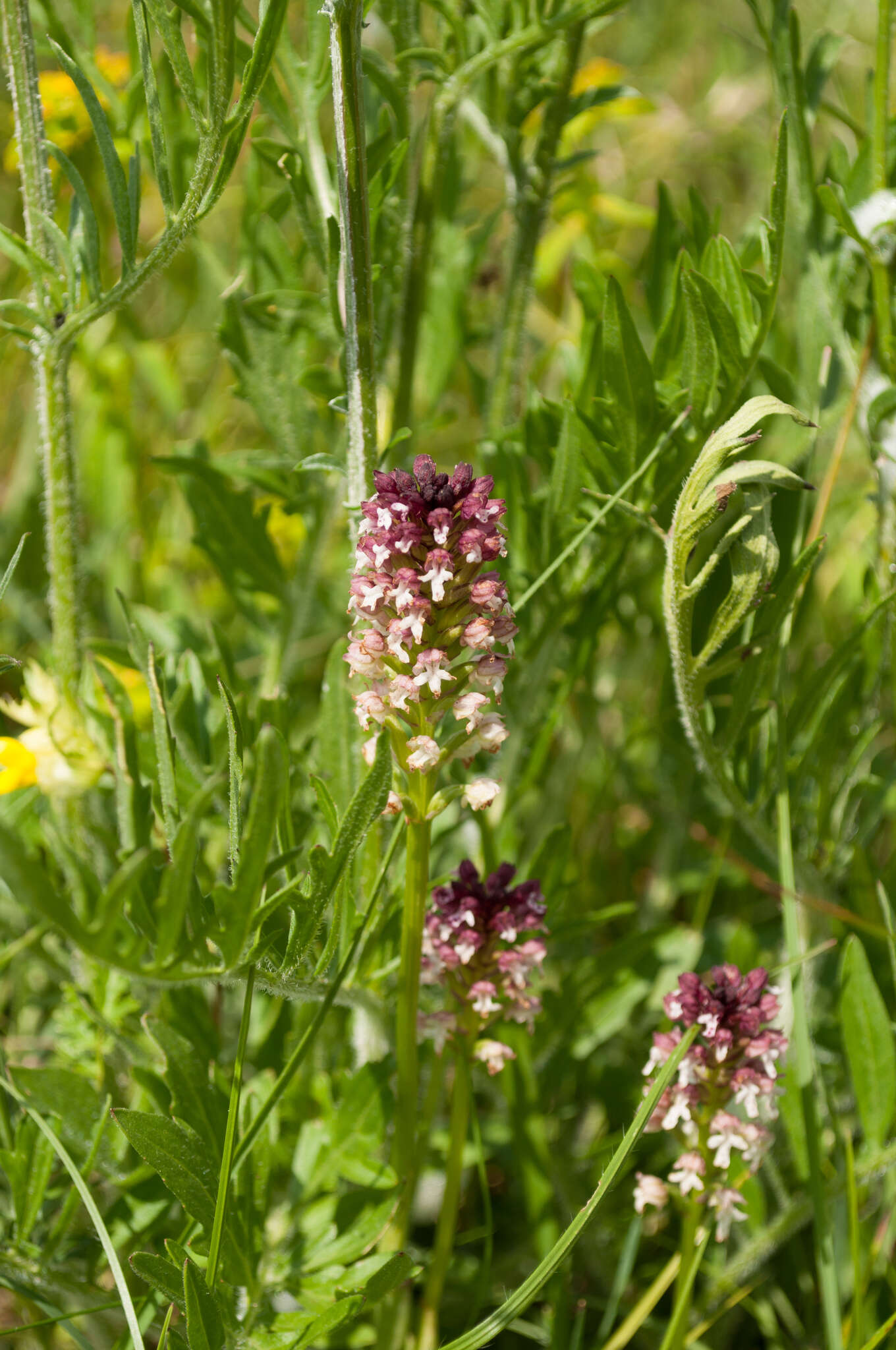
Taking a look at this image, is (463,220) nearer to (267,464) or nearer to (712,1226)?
(267,464)

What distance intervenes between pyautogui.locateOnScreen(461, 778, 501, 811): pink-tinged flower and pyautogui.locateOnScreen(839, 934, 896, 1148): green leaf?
706 mm

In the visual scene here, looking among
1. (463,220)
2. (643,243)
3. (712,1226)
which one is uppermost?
(643,243)

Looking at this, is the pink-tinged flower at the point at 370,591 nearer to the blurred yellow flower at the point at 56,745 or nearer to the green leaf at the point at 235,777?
the green leaf at the point at 235,777

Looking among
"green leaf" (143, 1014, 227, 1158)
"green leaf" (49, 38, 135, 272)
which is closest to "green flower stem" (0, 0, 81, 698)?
"green leaf" (49, 38, 135, 272)

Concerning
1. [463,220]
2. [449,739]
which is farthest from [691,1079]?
[463,220]

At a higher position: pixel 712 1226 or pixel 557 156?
pixel 557 156

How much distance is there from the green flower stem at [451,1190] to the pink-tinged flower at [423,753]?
47 centimetres

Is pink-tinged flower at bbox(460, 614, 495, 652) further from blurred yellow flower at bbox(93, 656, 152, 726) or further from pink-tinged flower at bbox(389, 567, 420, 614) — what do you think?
blurred yellow flower at bbox(93, 656, 152, 726)

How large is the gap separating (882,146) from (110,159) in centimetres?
122

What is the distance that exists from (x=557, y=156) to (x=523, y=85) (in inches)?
5.5

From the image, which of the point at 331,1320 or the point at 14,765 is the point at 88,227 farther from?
the point at 331,1320

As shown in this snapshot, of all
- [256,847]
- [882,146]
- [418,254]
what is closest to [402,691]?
[256,847]

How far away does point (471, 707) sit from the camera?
131cm

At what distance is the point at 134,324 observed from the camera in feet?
9.36
